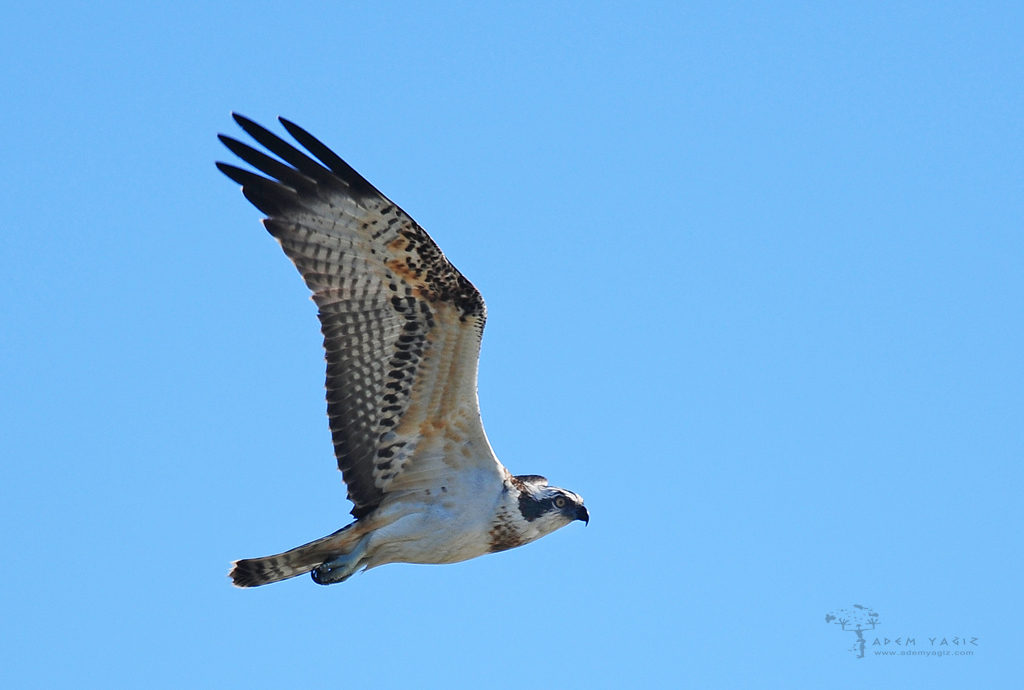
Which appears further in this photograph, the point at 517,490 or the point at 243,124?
the point at 517,490

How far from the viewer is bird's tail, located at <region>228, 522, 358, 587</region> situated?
11.2 metres

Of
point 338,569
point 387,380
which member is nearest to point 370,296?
point 387,380

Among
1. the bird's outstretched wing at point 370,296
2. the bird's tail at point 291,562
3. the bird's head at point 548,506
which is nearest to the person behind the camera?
the bird's outstretched wing at point 370,296

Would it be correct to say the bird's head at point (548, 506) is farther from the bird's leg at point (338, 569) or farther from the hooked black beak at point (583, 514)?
the bird's leg at point (338, 569)

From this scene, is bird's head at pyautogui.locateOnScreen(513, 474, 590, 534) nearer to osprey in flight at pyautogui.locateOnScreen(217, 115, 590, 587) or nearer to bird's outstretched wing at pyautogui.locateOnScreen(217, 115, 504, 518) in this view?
osprey in flight at pyautogui.locateOnScreen(217, 115, 590, 587)

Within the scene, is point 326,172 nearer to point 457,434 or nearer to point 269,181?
point 269,181

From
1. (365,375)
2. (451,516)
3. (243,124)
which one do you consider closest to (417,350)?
(365,375)

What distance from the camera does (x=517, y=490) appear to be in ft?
37.8

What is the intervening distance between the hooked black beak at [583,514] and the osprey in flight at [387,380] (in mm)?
79

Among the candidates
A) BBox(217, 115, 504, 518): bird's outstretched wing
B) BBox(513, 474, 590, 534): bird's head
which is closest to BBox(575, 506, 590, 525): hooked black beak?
BBox(513, 474, 590, 534): bird's head

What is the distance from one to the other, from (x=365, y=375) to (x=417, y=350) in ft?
1.33

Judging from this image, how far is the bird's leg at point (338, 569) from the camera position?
36.7 feet

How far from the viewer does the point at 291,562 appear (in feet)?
36.8

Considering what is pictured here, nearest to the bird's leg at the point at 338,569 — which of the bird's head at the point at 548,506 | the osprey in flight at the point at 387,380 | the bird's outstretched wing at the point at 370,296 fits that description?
the osprey in flight at the point at 387,380
